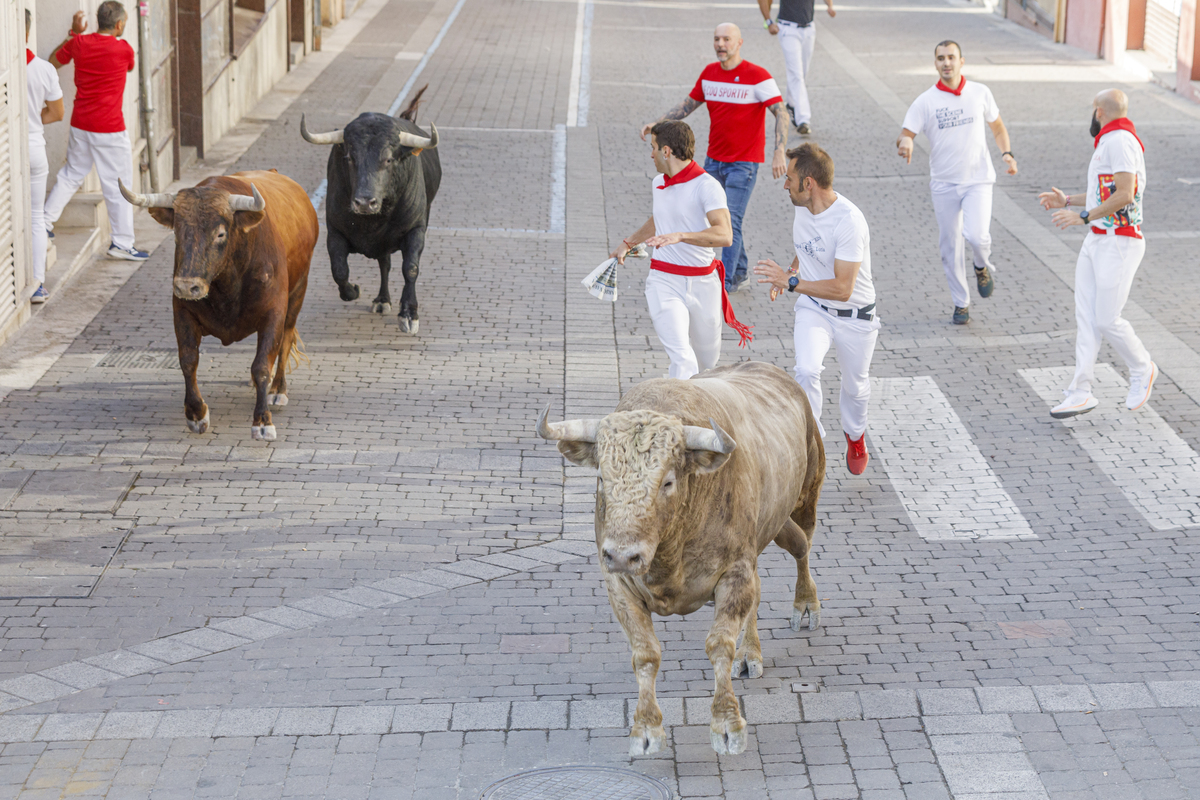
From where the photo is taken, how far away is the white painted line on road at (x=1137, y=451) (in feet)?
28.3

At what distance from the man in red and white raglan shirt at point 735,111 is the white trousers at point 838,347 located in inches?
147

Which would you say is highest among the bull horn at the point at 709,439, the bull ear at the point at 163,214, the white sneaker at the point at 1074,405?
the bull ear at the point at 163,214

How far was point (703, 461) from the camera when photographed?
5.49 metres

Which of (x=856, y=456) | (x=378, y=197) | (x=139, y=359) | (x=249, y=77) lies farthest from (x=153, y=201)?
(x=249, y=77)

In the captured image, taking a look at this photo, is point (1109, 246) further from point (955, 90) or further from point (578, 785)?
point (578, 785)

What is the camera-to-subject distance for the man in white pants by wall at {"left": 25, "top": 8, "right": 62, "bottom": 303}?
1209 cm

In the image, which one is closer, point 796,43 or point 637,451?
point 637,451

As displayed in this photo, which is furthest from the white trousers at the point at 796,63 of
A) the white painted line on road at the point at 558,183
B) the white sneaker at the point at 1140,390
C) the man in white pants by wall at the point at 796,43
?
the white sneaker at the point at 1140,390

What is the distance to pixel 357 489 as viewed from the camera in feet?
29.2

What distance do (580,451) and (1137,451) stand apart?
544 cm

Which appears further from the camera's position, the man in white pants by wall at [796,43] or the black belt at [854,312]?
the man in white pants by wall at [796,43]

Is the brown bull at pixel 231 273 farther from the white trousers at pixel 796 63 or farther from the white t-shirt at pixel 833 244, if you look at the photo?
the white trousers at pixel 796 63

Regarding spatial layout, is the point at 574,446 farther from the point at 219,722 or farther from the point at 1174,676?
the point at 1174,676

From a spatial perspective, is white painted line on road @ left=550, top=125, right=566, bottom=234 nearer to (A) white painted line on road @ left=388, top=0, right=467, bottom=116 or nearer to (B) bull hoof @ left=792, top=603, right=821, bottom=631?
(A) white painted line on road @ left=388, top=0, right=467, bottom=116
